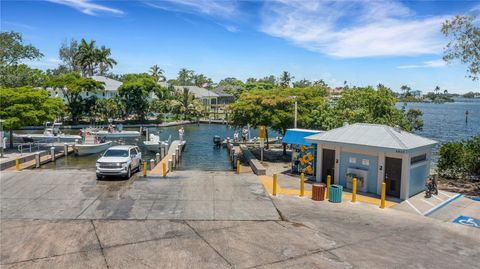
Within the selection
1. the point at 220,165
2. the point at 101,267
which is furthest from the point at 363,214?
the point at 220,165

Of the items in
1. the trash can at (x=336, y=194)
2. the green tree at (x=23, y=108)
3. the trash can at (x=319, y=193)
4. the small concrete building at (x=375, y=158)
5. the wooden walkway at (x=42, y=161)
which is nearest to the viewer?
the trash can at (x=336, y=194)

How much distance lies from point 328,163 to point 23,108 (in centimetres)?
2728

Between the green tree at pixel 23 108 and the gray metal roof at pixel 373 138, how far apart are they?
25.5 m

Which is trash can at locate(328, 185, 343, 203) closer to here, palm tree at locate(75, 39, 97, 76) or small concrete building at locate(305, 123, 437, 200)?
small concrete building at locate(305, 123, 437, 200)

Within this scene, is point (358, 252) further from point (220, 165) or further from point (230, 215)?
point (220, 165)

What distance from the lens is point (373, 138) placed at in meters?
20.6

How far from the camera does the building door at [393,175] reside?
1956 centimetres

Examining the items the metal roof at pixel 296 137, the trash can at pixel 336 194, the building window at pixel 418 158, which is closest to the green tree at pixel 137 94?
the metal roof at pixel 296 137

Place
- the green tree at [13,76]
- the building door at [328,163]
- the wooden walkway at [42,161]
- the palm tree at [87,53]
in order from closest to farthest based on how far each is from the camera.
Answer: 1. the building door at [328,163]
2. the wooden walkway at [42,161]
3. the green tree at [13,76]
4. the palm tree at [87,53]

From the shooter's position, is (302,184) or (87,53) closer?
(302,184)

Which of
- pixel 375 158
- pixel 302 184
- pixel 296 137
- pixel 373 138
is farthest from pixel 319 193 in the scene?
pixel 296 137

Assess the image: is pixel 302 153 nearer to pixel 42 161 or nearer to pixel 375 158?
pixel 375 158

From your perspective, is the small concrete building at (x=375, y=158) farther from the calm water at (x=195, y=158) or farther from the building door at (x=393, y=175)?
the calm water at (x=195, y=158)

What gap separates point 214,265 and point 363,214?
8367 mm
